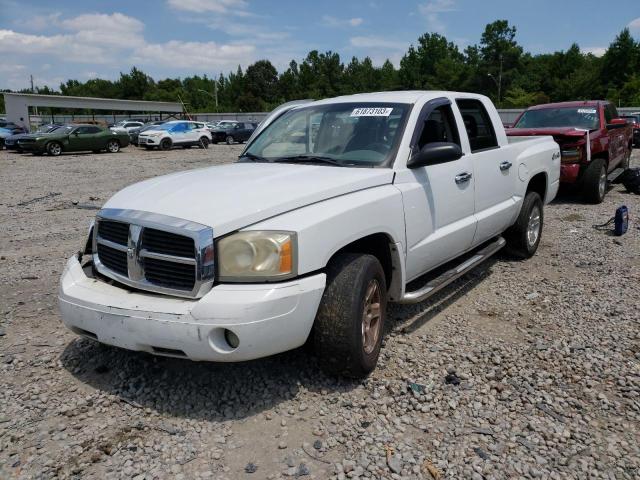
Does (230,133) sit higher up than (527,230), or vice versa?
(230,133)

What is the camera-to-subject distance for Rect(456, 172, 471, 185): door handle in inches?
167

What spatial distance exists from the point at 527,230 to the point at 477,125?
1.58 m

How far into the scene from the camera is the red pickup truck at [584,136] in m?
9.17


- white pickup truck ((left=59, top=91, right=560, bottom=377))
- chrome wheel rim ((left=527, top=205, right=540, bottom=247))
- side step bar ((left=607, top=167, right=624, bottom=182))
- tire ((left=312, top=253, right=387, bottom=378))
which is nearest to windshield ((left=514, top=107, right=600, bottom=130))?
side step bar ((left=607, top=167, right=624, bottom=182))

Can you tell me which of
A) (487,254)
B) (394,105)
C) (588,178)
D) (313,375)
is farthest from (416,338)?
(588,178)

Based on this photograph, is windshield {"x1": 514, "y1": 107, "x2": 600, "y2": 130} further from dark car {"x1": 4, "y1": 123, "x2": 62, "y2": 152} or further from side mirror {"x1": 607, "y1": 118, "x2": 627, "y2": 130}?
dark car {"x1": 4, "y1": 123, "x2": 62, "y2": 152}

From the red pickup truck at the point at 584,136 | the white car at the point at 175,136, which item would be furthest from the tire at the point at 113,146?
the red pickup truck at the point at 584,136

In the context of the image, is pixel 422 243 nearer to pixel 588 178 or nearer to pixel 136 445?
pixel 136 445

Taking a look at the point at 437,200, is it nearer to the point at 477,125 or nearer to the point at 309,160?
the point at 309,160

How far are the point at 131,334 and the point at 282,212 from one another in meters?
1.03

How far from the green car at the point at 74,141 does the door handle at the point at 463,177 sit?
23.0 m

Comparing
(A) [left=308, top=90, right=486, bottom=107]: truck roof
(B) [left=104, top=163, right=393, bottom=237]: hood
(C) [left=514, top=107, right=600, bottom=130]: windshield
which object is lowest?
(B) [left=104, top=163, right=393, bottom=237]: hood

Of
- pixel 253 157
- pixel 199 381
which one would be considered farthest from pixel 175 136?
pixel 199 381

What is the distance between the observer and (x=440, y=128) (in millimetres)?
4320
